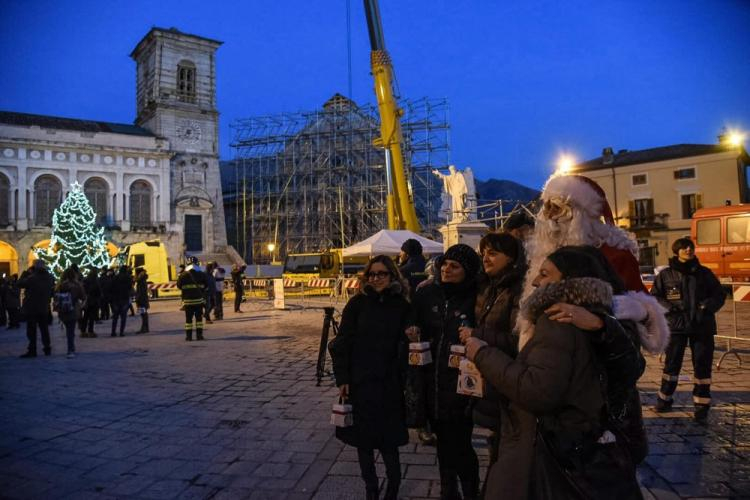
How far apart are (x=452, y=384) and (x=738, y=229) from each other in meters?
18.3

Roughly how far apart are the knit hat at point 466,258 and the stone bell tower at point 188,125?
43.6m

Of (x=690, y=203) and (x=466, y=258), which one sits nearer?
(x=466, y=258)

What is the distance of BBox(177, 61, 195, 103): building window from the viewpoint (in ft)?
152

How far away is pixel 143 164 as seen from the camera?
4278 cm

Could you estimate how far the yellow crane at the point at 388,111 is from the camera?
677 inches

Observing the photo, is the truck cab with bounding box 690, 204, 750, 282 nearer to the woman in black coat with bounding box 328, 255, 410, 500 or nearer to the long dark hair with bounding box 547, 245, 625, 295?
the woman in black coat with bounding box 328, 255, 410, 500

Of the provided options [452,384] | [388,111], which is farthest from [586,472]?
[388,111]

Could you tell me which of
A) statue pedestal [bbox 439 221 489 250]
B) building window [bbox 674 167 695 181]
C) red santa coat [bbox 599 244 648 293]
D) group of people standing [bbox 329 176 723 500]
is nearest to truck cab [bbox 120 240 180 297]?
statue pedestal [bbox 439 221 489 250]

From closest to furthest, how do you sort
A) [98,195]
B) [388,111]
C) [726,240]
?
[726,240]
[388,111]
[98,195]

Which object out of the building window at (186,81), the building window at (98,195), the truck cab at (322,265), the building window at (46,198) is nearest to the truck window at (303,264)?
the truck cab at (322,265)

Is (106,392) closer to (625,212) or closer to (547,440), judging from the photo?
(547,440)

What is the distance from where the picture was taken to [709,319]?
507 cm

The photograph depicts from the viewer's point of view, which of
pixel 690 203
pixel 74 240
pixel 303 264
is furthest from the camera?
pixel 690 203

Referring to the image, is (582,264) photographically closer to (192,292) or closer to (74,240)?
(192,292)
